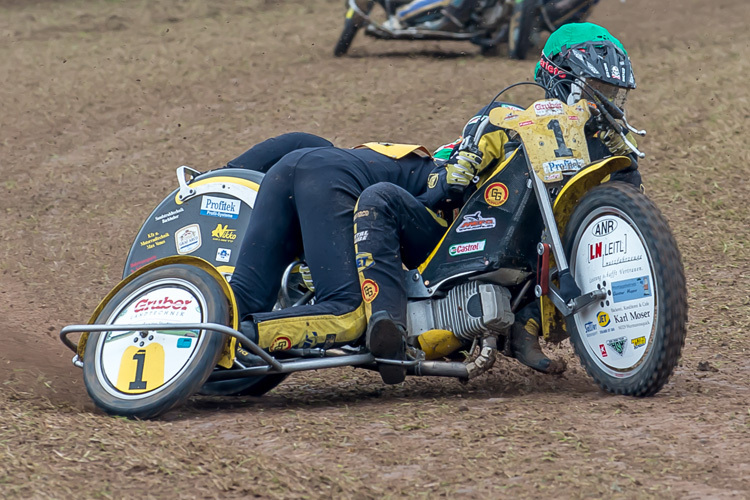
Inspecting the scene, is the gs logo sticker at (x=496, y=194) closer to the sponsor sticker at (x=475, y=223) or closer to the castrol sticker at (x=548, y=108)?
the sponsor sticker at (x=475, y=223)

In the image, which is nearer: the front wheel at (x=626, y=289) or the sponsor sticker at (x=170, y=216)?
the front wheel at (x=626, y=289)

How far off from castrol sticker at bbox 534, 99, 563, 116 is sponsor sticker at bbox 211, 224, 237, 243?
161 centimetres

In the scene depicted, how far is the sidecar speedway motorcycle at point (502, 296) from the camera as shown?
383cm

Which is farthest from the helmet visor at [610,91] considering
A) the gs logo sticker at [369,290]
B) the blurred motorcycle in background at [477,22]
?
the blurred motorcycle in background at [477,22]

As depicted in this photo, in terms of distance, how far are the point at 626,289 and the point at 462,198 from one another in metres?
0.89

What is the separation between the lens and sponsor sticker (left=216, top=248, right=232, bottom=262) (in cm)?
488

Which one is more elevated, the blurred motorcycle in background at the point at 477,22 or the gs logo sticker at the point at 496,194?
the blurred motorcycle in background at the point at 477,22

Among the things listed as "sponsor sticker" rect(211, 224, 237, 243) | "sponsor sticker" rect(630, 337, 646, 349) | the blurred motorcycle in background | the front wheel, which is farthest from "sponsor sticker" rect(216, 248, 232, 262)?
the blurred motorcycle in background

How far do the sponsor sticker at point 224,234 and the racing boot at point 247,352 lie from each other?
83cm

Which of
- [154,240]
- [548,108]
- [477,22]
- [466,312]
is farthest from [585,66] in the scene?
[477,22]

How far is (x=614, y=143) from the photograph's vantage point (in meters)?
4.33

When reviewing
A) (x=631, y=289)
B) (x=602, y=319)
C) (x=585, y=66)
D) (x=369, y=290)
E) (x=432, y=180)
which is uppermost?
(x=585, y=66)

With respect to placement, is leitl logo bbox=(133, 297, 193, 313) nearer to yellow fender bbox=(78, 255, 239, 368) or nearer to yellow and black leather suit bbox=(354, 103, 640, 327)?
yellow fender bbox=(78, 255, 239, 368)

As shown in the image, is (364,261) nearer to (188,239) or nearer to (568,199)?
(568,199)
